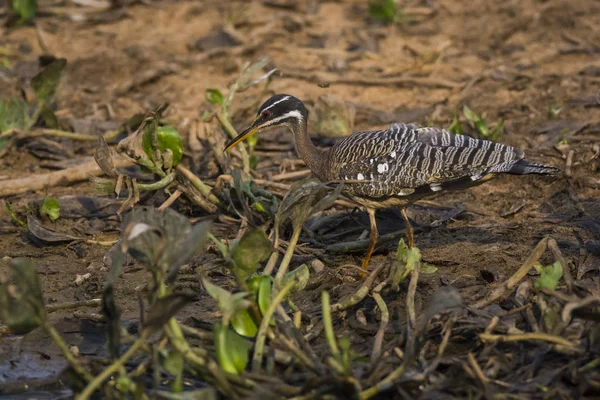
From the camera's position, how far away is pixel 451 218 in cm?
→ 786

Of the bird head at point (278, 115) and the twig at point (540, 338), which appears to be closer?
the twig at point (540, 338)

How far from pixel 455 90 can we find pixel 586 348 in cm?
544

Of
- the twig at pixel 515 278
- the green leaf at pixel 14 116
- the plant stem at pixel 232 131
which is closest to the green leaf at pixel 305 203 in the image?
the twig at pixel 515 278

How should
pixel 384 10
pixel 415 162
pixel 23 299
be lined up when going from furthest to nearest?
1. pixel 384 10
2. pixel 415 162
3. pixel 23 299

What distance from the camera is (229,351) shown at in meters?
5.24

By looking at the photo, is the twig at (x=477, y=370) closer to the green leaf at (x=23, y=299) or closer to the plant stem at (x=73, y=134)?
the green leaf at (x=23, y=299)

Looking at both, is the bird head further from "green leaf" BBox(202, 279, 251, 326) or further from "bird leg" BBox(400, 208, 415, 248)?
"green leaf" BBox(202, 279, 251, 326)

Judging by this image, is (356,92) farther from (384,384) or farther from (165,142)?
(384,384)

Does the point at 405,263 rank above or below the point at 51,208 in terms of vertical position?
above

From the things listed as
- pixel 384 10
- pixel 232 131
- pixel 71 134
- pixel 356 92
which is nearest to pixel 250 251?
pixel 232 131

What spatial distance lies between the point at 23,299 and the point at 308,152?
3.43 metres

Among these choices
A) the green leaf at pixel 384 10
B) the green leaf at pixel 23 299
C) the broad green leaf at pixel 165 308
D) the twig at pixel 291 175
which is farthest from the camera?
the green leaf at pixel 384 10

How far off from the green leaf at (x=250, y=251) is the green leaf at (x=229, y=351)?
16.5 inches

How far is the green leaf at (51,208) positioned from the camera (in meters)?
8.13
